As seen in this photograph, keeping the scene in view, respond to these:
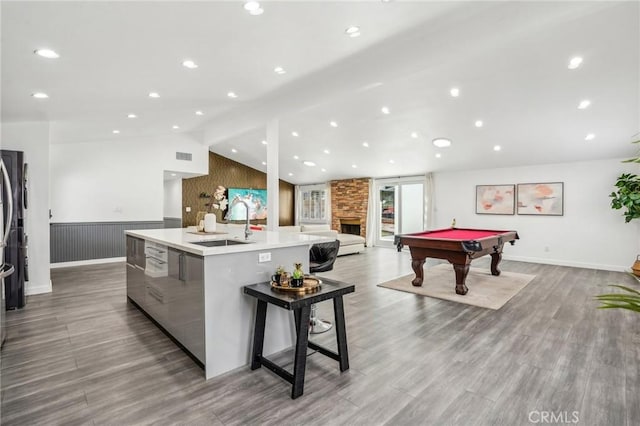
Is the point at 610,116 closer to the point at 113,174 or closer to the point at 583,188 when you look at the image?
the point at 583,188

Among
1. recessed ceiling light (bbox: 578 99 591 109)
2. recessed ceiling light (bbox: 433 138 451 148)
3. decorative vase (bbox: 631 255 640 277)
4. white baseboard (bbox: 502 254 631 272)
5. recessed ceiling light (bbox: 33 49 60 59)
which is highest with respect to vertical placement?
recessed ceiling light (bbox: 578 99 591 109)

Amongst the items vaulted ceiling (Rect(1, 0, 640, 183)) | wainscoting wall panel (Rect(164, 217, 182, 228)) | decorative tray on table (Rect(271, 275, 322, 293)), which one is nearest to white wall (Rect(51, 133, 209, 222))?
vaulted ceiling (Rect(1, 0, 640, 183))

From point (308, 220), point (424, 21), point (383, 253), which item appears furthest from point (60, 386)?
point (308, 220)

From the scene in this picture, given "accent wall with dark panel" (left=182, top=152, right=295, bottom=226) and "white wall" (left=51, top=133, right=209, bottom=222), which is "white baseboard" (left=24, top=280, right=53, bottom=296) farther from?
"accent wall with dark panel" (left=182, top=152, right=295, bottom=226)

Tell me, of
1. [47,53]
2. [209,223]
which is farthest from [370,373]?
[47,53]

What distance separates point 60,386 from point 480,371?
10.0 ft

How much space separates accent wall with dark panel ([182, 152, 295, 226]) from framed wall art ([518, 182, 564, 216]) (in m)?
8.15

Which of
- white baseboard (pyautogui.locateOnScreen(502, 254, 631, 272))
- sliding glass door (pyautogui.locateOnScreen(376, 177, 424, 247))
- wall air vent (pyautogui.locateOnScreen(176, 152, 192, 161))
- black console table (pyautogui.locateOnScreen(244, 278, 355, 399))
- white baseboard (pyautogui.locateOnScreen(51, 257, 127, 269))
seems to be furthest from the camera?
sliding glass door (pyautogui.locateOnScreen(376, 177, 424, 247))

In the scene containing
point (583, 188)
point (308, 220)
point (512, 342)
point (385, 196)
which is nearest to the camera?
point (512, 342)

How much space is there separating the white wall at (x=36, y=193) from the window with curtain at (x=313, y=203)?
27.2ft

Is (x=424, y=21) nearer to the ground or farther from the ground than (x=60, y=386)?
farther from the ground

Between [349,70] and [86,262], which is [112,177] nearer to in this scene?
[86,262]

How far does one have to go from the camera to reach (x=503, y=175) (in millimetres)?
7758

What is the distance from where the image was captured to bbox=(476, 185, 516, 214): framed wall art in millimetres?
7656
